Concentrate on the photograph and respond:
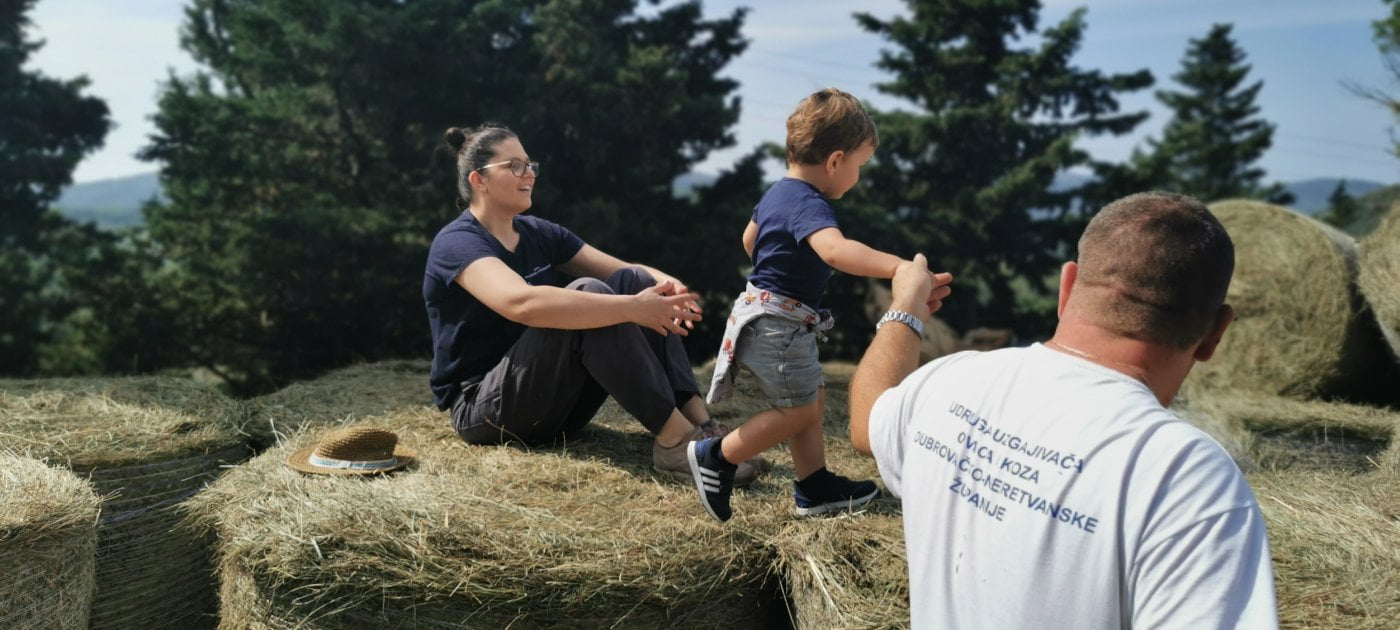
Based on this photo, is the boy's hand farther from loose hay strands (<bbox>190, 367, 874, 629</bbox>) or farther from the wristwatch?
loose hay strands (<bbox>190, 367, 874, 629</bbox>)

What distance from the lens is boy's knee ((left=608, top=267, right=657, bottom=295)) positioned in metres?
4.02

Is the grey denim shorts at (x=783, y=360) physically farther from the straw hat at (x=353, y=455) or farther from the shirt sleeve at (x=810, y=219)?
the straw hat at (x=353, y=455)

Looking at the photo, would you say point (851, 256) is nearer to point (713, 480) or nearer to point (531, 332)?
point (713, 480)

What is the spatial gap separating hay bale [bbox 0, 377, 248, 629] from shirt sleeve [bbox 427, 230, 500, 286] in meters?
1.16

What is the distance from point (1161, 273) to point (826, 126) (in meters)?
1.84

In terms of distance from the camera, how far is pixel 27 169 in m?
11.6

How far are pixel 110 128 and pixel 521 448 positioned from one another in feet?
37.2

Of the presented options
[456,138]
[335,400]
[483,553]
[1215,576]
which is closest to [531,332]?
[456,138]

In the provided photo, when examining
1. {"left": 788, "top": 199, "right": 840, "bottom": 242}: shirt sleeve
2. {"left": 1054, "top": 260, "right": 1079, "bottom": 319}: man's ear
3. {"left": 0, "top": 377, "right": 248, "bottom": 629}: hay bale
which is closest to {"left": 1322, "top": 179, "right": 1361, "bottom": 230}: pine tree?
{"left": 788, "top": 199, "right": 840, "bottom": 242}: shirt sleeve

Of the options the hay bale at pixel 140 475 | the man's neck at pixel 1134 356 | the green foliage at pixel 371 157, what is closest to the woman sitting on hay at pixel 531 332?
the hay bale at pixel 140 475

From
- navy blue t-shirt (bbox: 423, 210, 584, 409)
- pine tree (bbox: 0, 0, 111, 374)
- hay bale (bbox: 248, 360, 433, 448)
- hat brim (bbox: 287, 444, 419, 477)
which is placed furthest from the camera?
pine tree (bbox: 0, 0, 111, 374)

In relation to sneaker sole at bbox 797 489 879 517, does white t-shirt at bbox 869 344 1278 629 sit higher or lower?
higher

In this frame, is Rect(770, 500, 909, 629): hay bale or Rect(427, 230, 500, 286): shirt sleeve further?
Rect(427, 230, 500, 286): shirt sleeve

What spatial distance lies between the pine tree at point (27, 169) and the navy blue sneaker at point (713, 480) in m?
11.0
